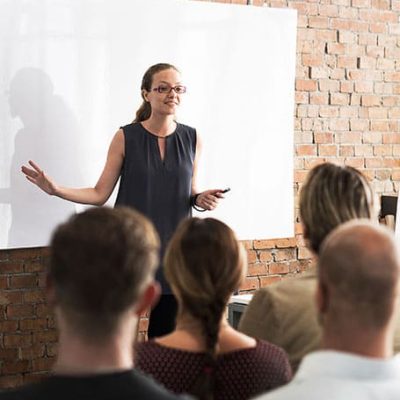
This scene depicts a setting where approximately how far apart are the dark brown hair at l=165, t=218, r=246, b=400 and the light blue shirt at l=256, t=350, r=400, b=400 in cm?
61

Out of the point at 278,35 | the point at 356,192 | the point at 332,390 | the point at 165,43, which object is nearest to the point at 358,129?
the point at 278,35

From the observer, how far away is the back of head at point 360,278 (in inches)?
66.0

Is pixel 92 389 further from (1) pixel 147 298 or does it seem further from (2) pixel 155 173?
(2) pixel 155 173

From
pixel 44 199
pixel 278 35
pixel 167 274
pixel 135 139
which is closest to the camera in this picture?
pixel 167 274

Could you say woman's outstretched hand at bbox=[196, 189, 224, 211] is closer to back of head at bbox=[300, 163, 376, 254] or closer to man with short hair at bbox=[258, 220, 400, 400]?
back of head at bbox=[300, 163, 376, 254]

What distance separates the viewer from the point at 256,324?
2.58 meters

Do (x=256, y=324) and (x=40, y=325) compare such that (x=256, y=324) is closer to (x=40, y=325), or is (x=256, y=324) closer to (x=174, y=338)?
(x=174, y=338)

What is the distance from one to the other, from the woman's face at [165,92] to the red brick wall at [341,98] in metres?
1.45

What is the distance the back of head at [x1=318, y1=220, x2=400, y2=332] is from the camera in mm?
1677

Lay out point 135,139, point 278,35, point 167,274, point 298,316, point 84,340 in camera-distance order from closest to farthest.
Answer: point 84,340 → point 167,274 → point 298,316 → point 135,139 → point 278,35

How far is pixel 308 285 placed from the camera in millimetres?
2568

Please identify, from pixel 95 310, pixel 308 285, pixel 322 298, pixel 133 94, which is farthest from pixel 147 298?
pixel 133 94

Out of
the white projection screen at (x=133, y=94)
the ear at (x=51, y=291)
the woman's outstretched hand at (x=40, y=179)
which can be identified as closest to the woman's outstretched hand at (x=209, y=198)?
the woman's outstretched hand at (x=40, y=179)

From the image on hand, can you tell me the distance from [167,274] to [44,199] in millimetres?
2763
